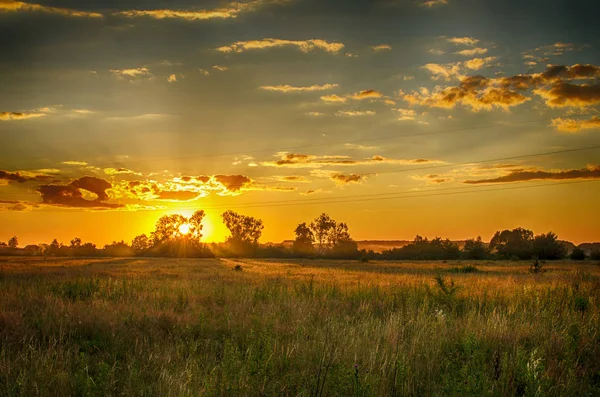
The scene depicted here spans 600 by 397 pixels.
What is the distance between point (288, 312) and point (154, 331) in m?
3.29

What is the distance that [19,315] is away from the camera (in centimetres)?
914

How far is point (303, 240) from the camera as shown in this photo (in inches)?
5655

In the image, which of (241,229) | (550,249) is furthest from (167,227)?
(550,249)

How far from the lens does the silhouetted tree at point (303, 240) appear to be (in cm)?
13175

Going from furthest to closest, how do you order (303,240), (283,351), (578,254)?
(303,240) < (578,254) < (283,351)

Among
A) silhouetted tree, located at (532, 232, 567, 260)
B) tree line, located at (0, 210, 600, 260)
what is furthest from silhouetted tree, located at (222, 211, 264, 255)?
silhouetted tree, located at (532, 232, 567, 260)

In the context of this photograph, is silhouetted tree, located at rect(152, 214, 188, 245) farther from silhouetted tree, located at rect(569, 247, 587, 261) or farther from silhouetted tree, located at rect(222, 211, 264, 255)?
silhouetted tree, located at rect(569, 247, 587, 261)

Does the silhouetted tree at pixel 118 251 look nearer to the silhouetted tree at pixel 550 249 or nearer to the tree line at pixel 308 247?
the tree line at pixel 308 247

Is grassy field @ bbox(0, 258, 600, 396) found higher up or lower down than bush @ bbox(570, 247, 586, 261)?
higher up

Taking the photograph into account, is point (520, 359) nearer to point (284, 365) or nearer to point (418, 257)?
point (284, 365)

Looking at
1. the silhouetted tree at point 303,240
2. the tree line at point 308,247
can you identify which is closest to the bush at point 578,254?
the tree line at point 308,247

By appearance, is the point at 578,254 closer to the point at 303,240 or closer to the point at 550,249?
the point at 550,249

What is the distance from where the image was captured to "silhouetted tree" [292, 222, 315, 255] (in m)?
132

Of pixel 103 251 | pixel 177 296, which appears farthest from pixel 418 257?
pixel 177 296
